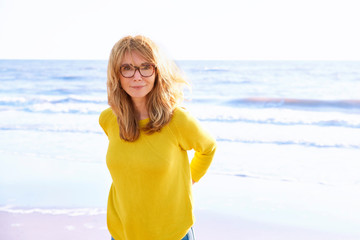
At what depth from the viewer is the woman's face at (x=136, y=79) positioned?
186 cm

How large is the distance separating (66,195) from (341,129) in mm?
7376

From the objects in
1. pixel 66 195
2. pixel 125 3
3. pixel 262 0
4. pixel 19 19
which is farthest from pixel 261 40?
pixel 66 195

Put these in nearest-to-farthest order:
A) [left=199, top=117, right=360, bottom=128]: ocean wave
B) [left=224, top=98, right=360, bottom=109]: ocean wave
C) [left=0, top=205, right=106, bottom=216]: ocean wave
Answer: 1. [left=0, top=205, right=106, bottom=216]: ocean wave
2. [left=199, top=117, right=360, bottom=128]: ocean wave
3. [left=224, top=98, right=360, bottom=109]: ocean wave

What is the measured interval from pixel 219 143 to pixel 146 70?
19.3 feet

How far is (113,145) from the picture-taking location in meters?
1.93

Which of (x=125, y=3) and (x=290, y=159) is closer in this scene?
(x=290, y=159)

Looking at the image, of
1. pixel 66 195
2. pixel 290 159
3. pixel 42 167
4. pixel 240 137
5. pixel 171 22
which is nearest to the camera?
pixel 66 195

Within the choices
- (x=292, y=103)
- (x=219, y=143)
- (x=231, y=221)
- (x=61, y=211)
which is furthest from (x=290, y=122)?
(x=61, y=211)

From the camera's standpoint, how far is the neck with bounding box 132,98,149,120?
1.95 metres

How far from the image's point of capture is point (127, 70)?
1891mm

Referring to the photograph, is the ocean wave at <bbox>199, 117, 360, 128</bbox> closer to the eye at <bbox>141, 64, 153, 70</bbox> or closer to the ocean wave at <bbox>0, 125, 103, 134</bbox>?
the ocean wave at <bbox>0, 125, 103, 134</bbox>

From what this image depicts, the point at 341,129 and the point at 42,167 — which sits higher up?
the point at 42,167

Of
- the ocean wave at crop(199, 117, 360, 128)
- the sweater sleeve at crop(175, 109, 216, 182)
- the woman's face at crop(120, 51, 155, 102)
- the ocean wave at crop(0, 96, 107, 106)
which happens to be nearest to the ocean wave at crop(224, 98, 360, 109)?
the ocean wave at crop(199, 117, 360, 128)

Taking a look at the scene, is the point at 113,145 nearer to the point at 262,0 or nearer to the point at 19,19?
the point at 262,0
